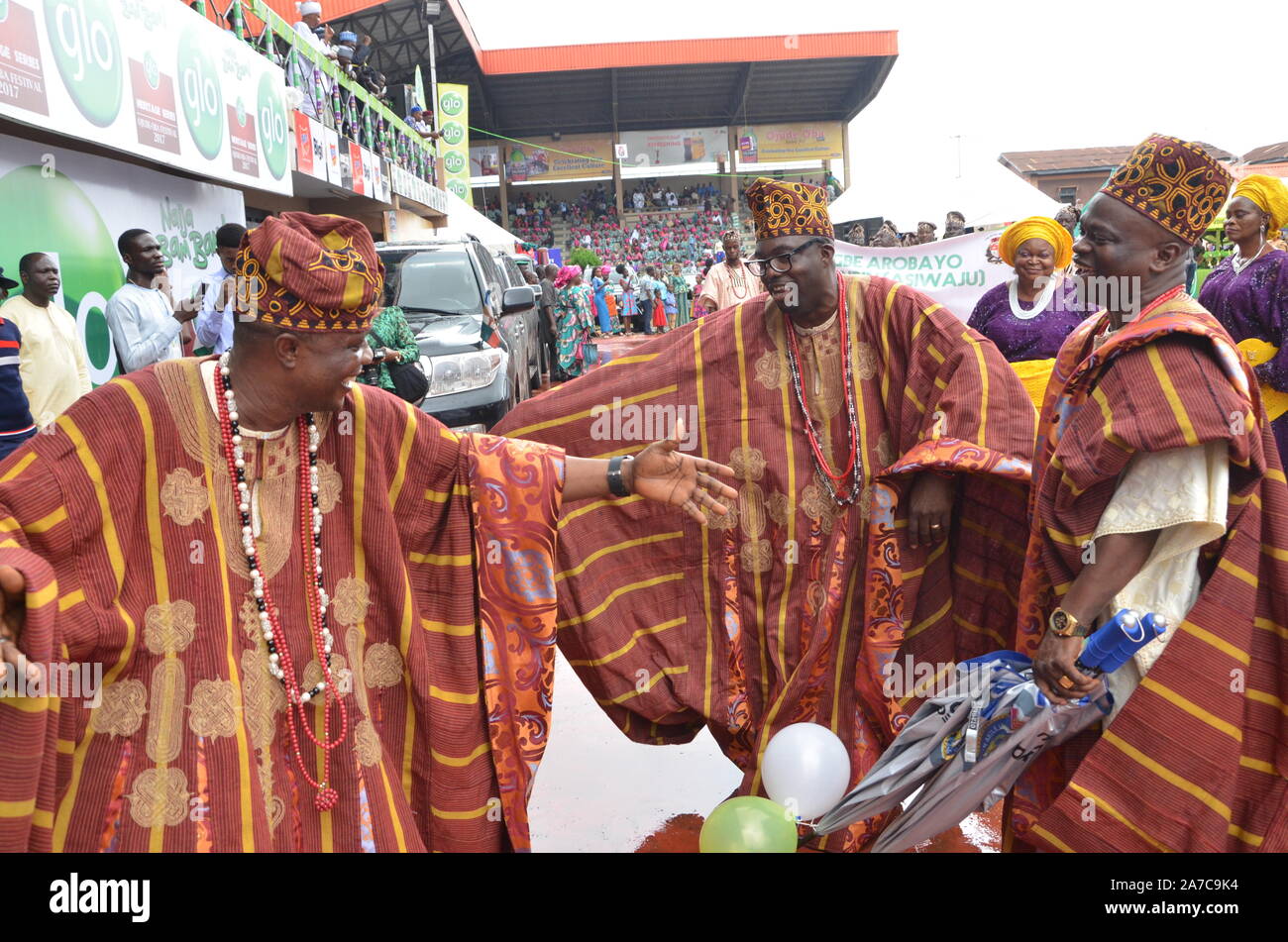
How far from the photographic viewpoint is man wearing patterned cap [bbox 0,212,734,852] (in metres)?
2.13

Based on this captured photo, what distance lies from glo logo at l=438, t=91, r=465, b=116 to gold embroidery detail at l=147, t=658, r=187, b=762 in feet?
90.2

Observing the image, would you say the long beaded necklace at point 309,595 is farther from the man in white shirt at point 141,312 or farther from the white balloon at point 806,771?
the man in white shirt at point 141,312

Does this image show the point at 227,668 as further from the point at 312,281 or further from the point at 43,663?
the point at 312,281

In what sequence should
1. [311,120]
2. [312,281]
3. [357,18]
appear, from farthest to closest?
1. [357,18]
2. [311,120]
3. [312,281]

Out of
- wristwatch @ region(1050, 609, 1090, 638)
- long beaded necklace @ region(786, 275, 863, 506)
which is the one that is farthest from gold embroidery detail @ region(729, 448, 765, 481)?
wristwatch @ region(1050, 609, 1090, 638)

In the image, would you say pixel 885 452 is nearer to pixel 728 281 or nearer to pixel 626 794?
pixel 626 794

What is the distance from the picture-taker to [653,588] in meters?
3.46

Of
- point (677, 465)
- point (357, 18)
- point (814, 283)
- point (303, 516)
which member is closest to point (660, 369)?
point (814, 283)

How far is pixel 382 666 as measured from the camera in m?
2.50

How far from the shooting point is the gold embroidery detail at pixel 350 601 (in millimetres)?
2444

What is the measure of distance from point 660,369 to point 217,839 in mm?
1950

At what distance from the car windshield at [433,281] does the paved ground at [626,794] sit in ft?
16.6

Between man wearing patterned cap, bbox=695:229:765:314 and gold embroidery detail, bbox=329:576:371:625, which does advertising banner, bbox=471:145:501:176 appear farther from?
gold embroidery detail, bbox=329:576:371:625

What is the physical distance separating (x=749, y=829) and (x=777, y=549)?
980 millimetres
